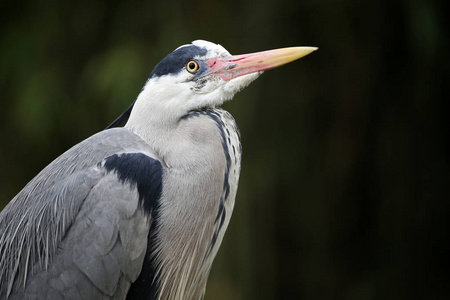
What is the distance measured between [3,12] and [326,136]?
2124mm

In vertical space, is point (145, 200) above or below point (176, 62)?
below

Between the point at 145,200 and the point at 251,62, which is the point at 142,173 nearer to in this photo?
the point at 145,200

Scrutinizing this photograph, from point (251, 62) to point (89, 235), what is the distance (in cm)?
80

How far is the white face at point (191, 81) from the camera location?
6.57 ft

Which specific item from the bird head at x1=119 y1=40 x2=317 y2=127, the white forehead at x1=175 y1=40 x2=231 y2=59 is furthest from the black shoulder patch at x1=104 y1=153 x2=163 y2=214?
the white forehead at x1=175 y1=40 x2=231 y2=59

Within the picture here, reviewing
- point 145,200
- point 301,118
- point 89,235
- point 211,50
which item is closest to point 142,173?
point 145,200

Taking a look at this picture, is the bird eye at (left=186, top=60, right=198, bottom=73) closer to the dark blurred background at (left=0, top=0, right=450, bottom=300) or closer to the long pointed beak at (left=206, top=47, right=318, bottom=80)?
→ the long pointed beak at (left=206, top=47, right=318, bottom=80)

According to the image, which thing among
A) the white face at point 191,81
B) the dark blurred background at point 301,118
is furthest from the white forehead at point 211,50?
the dark blurred background at point 301,118

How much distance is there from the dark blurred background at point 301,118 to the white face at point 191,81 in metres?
1.36

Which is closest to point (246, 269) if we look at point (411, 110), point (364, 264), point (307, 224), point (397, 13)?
point (307, 224)

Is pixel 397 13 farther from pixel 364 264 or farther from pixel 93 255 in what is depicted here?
pixel 93 255

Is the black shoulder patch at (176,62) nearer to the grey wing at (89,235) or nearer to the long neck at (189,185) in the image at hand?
the long neck at (189,185)

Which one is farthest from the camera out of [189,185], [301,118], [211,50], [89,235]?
[301,118]

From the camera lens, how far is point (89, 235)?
1.84 metres
